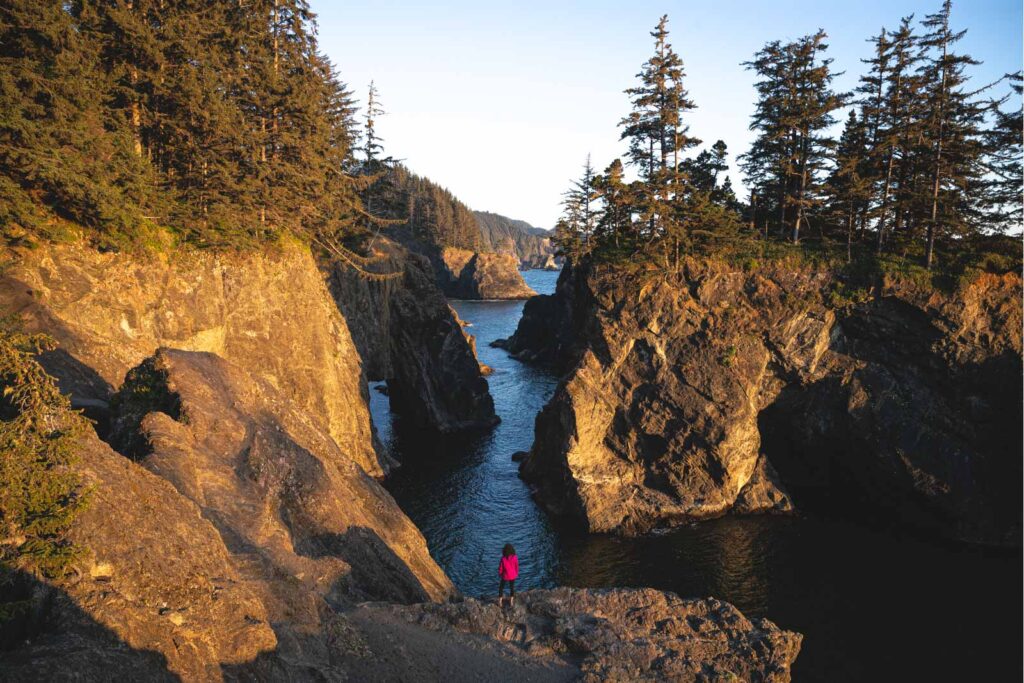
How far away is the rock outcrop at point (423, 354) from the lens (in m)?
52.1

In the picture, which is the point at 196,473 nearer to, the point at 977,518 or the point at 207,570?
the point at 207,570

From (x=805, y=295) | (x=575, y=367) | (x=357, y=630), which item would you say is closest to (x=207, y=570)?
(x=357, y=630)

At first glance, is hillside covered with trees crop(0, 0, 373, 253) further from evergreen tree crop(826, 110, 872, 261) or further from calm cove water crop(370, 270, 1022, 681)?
evergreen tree crop(826, 110, 872, 261)

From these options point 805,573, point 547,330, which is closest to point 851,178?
point 805,573

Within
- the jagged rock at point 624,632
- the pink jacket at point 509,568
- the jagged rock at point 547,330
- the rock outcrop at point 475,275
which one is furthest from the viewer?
the rock outcrop at point 475,275

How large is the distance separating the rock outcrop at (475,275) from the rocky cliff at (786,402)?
116161mm

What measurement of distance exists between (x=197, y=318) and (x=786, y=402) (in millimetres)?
36194

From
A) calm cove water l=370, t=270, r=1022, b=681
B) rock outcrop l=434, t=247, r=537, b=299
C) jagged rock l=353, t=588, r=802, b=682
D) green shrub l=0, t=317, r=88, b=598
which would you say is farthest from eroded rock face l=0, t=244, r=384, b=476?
rock outcrop l=434, t=247, r=537, b=299

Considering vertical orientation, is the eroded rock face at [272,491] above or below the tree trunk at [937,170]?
below

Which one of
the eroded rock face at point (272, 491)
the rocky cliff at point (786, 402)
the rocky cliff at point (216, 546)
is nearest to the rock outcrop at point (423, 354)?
the rocky cliff at point (786, 402)

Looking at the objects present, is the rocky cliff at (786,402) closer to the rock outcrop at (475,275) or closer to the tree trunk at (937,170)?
the tree trunk at (937,170)

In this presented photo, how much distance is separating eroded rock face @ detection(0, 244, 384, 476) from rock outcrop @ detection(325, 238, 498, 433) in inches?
398

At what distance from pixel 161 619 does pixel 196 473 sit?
725 centimetres

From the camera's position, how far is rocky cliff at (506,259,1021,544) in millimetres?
33312
